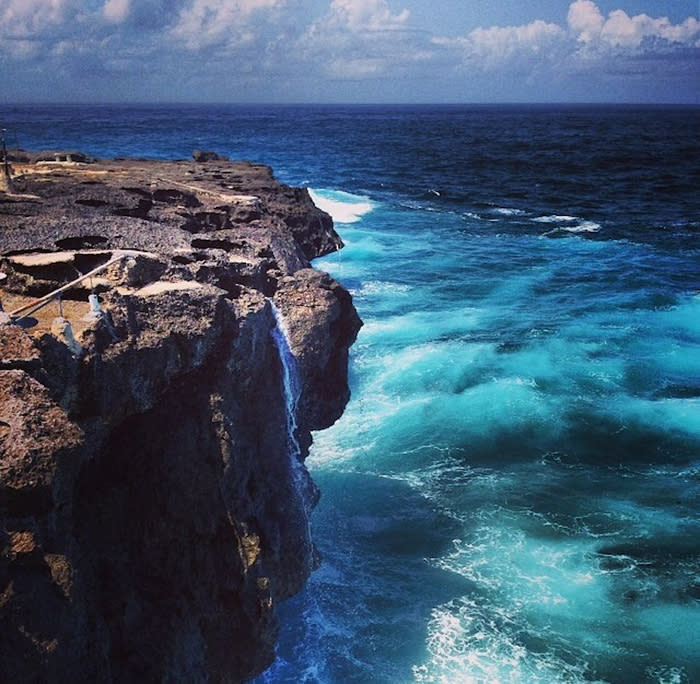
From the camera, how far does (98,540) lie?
10.1 meters

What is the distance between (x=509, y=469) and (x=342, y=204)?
139 ft

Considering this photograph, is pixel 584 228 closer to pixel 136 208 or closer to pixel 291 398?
pixel 136 208

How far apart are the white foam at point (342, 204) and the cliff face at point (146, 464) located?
39.2 metres

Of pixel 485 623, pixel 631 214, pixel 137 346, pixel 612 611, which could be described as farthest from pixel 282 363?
pixel 631 214

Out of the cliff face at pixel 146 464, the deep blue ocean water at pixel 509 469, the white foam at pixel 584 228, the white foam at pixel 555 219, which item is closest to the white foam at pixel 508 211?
the white foam at pixel 555 219

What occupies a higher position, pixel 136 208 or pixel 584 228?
pixel 136 208

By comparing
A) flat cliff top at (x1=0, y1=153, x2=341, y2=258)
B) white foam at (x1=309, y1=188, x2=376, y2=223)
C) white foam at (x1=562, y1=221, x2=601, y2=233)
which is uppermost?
flat cliff top at (x1=0, y1=153, x2=341, y2=258)

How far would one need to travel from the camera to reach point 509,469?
71.6 feet

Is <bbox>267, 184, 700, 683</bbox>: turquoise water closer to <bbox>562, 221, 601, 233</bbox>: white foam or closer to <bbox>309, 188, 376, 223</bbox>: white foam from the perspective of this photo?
<bbox>562, 221, 601, 233</bbox>: white foam

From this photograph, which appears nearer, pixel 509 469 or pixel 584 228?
pixel 509 469

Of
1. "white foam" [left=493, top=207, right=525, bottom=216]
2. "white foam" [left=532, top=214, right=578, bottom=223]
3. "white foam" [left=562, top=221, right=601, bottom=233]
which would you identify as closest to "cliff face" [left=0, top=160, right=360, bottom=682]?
"white foam" [left=562, top=221, right=601, bottom=233]

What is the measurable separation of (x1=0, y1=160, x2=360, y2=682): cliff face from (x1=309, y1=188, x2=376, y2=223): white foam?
39.2 m

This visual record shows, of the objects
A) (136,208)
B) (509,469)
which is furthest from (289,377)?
(136,208)

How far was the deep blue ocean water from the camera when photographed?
1489 centimetres
